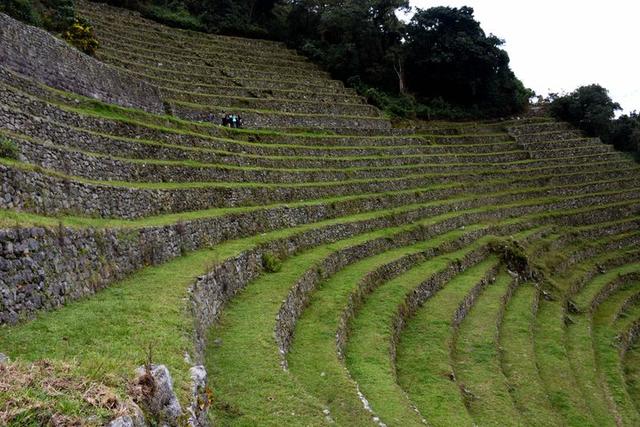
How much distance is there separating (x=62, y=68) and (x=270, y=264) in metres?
9.85

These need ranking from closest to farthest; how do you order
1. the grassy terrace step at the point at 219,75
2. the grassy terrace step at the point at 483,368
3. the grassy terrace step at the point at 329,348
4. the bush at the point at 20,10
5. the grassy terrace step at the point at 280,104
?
1. the grassy terrace step at the point at 329,348
2. the grassy terrace step at the point at 483,368
3. the bush at the point at 20,10
4. the grassy terrace step at the point at 280,104
5. the grassy terrace step at the point at 219,75

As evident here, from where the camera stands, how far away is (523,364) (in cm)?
1399

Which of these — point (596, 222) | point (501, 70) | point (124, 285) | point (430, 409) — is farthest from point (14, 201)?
point (501, 70)

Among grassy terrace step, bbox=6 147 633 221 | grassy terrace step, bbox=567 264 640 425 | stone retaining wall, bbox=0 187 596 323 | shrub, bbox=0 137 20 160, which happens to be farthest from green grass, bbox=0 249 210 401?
grassy terrace step, bbox=567 264 640 425

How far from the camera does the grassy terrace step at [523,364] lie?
12.0m

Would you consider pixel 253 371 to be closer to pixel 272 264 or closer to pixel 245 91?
pixel 272 264

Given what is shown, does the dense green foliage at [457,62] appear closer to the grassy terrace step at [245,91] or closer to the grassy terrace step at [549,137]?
the grassy terrace step at [549,137]

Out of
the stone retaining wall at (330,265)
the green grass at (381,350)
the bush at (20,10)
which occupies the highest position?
the bush at (20,10)

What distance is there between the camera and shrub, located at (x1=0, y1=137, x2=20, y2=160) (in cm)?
1013

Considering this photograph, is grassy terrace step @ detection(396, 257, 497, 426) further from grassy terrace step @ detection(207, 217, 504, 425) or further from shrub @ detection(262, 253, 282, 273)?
shrub @ detection(262, 253, 282, 273)

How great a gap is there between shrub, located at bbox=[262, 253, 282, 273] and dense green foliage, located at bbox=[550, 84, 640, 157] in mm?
37738

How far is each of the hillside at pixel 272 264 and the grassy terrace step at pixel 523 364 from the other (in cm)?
8

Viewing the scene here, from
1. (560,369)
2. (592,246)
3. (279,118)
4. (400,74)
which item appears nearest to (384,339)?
(560,369)

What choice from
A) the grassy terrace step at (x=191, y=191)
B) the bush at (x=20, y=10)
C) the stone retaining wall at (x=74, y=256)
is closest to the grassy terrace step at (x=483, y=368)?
the stone retaining wall at (x=74, y=256)
